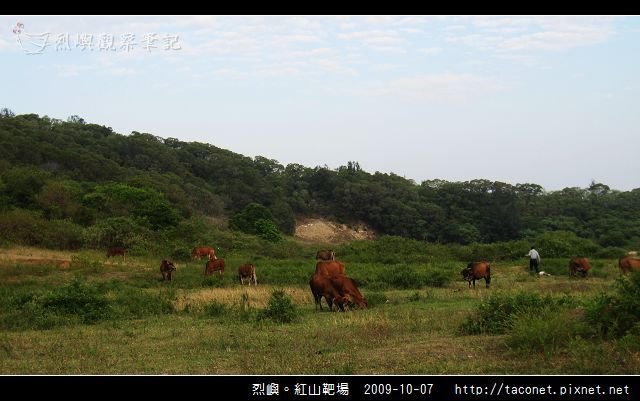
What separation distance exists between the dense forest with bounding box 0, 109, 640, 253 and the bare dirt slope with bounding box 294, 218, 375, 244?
1.26m

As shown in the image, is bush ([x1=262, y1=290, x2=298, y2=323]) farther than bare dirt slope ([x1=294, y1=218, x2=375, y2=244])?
No

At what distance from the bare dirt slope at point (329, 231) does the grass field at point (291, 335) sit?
4960 centimetres

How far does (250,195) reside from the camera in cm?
7575

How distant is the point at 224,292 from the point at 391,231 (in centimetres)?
5403

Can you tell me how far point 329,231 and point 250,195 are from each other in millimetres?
→ 9769

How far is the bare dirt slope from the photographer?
73.5 meters

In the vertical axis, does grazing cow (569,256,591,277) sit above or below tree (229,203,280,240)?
below

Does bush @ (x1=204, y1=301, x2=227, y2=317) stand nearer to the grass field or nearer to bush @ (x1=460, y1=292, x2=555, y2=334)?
the grass field

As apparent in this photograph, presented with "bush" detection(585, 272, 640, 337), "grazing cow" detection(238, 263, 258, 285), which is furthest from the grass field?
"grazing cow" detection(238, 263, 258, 285)

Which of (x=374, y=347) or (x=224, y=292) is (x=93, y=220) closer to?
(x=224, y=292)

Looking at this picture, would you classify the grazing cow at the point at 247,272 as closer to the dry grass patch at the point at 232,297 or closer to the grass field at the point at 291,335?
the dry grass patch at the point at 232,297

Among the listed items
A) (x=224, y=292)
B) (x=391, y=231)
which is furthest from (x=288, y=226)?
(x=224, y=292)

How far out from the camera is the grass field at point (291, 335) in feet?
29.4

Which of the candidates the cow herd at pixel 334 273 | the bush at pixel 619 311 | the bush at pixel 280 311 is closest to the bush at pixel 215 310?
the bush at pixel 280 311
